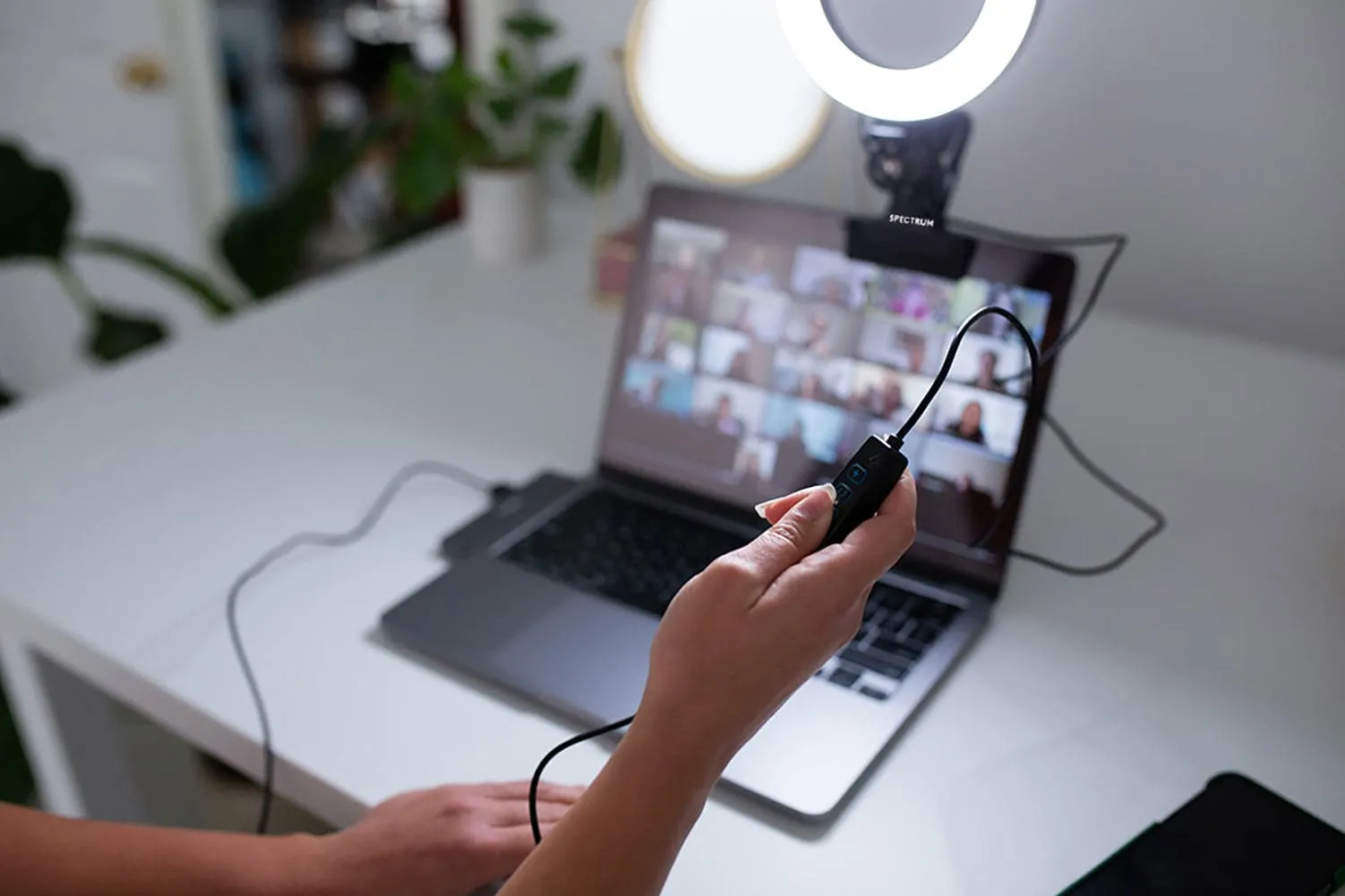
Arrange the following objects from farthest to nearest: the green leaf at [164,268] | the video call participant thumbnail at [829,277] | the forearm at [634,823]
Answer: the green leaf at [164,268] < the video call participant thumbnail at [829,277] < the forearm at [634,823]

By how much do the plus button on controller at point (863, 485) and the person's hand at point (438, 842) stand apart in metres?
0.23

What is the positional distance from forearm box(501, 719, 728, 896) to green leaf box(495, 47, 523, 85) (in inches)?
36.6

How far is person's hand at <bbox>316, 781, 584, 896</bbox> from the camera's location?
1.83 ft

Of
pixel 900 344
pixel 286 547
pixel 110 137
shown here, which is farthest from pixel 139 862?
pixel 110 137

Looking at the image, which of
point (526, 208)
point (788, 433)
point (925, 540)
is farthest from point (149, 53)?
point (925, 540)

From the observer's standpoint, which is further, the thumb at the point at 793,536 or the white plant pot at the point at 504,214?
the white plant pot at the point at 504,214

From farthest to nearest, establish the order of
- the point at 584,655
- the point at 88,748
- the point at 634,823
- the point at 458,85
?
1. the point at 458,85
2. the point at 88,748
3. the point at 584,655
4. the point at 634,823

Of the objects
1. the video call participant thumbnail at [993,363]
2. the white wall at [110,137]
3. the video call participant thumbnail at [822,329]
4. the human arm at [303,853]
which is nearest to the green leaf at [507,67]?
the video call participant thumbnail at [822,329]

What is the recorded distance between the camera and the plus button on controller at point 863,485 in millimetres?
457

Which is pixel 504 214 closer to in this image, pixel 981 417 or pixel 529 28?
pixel 529 28

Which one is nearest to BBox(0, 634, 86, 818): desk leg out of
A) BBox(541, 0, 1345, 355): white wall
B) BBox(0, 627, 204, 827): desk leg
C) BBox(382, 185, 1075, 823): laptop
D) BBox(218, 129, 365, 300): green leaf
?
BBox(0, 627, 204, 827): desk leg

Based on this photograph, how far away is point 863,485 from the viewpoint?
461 mm

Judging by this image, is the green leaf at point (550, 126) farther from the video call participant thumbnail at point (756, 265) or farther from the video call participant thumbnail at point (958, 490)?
the video call participant thumbnail at point (958, 490)

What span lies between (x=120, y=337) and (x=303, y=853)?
47.6 inches
